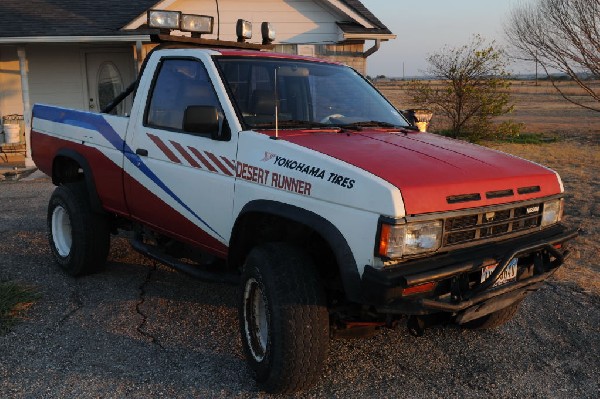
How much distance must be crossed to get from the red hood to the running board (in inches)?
42.6

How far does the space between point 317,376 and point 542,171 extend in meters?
1.85

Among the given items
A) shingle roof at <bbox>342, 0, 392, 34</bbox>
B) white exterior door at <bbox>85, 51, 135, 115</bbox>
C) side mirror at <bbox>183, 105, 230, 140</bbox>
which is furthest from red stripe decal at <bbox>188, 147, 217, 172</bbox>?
white exterior door at <bbox>85, 51, 135, 115</bbox>

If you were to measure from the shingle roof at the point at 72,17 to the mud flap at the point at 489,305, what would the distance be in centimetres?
997

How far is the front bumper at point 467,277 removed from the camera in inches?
113

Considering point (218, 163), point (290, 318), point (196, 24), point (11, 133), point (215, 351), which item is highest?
point (196, 24)

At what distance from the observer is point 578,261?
604 centimetres

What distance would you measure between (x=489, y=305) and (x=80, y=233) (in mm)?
3633

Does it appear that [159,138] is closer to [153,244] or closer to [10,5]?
[153,244]

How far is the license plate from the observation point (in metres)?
3.23

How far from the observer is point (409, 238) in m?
2.95

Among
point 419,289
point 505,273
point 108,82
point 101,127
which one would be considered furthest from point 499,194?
point 108,82

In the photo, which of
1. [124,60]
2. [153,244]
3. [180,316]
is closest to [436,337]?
[180,316]

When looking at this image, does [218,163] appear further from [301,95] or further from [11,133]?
[11,133]

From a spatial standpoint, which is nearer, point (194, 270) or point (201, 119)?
point (201, 119)
